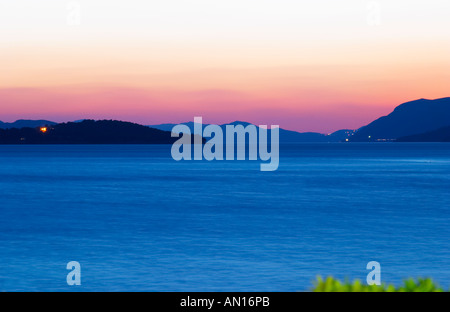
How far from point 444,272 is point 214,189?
179 ft

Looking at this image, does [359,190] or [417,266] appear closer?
[417,266]

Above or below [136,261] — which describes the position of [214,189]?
above

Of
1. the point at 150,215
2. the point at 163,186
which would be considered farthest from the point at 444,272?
the point at 163,186

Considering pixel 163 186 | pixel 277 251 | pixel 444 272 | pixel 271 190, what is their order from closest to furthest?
1. pixel 444 272
2. pixel 277 251
3. pixel 271 190
4. pixel 163 186

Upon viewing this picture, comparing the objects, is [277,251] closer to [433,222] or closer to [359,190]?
[433,222]

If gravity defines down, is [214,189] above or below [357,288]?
above

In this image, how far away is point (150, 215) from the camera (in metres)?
54.7

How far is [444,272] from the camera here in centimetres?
2869
